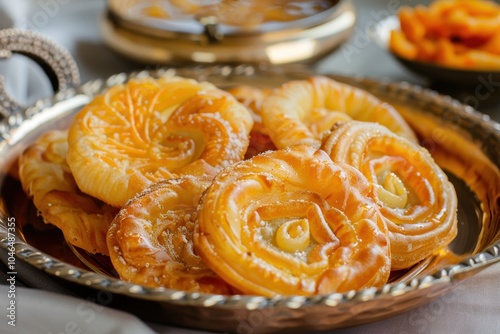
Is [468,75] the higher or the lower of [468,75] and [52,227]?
the lower

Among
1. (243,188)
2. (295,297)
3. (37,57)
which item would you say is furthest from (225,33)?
(295,297)

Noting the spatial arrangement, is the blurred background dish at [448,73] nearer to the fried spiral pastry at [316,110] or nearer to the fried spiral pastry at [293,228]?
the fried spiral pastry at [316,110]

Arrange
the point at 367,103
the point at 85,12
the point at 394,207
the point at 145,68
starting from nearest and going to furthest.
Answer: the point at 394,207, the point at 367,103, the point at 145,68, the point at 85,12

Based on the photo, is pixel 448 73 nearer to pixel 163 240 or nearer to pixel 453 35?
pixel 453 35

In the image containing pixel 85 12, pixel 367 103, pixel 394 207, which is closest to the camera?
pixel 394 207

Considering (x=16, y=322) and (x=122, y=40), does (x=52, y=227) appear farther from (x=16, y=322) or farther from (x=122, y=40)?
(x=122, y=40)

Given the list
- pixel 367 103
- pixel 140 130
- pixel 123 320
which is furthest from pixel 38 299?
pixel 367 103

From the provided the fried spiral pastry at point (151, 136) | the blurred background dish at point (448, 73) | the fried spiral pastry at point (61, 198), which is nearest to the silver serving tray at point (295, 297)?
the fried spiral pastry at point (61, 198)
